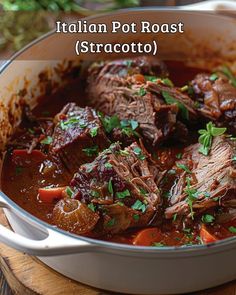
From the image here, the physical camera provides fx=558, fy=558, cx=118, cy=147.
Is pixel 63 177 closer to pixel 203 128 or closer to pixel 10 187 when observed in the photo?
pixel 10 187

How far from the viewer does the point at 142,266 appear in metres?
2.36

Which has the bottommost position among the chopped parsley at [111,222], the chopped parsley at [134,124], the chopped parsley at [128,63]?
the chopped parsley at [111,222]

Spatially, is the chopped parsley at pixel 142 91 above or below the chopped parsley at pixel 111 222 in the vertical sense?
above

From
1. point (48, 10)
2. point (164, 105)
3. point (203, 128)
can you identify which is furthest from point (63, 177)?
point (48, 10)

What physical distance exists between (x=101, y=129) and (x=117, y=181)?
47 cm

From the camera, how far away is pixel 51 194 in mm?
2939

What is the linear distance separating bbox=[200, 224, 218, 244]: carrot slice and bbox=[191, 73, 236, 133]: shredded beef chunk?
31.9 inches

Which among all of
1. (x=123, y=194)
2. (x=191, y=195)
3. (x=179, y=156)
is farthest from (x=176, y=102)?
(x=123, y=194)

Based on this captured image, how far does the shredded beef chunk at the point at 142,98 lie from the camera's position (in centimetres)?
323

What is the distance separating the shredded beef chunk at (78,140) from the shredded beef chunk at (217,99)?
70 centimetres

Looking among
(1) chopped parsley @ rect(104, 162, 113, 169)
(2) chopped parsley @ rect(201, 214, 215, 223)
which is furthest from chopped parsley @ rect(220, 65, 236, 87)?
(1) chopped parsley @ rect(104, 162, 113, 169)

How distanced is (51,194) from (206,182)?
0.81m

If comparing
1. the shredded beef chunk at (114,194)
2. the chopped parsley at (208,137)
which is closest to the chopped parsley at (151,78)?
the chopped parsley at (208,137)

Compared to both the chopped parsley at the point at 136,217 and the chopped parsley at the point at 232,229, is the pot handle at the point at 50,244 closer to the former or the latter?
the chopped parsley at the point at 136,217
